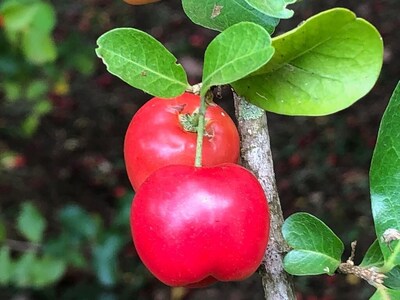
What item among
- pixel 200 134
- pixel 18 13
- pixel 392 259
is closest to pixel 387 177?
pixel 392 259

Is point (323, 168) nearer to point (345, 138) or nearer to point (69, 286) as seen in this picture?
point (345, 138)

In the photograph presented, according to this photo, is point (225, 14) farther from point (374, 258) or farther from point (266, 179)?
point (374, 258)

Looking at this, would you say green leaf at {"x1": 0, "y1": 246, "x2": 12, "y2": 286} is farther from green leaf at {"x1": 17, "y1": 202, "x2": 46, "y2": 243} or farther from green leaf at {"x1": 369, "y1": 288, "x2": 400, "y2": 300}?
green leaf at {"x1": 369, "y1": 288, "x2": 400, "y2": 300}

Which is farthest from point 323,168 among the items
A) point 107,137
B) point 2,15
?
point 2,15

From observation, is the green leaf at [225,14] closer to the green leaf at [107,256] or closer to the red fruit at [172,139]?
the red fruit at [172,139]

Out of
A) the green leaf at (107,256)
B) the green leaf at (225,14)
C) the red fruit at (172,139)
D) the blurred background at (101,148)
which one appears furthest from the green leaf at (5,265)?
the green leaf at (225,14)

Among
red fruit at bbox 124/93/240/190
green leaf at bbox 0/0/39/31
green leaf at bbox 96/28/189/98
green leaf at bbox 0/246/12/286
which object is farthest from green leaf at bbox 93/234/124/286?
green leaf at bbox 96/28/189/98

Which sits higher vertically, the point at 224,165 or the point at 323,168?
the point at 224,165
